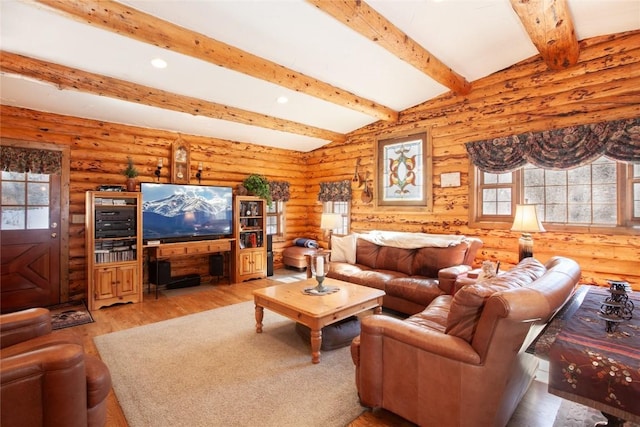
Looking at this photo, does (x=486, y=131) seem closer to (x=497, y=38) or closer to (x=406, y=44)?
(x=497, y=38)

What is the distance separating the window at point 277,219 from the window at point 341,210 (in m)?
0.94

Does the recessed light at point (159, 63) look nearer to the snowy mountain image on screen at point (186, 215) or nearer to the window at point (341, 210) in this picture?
the snowy mountain image on screen at point (186, 215)

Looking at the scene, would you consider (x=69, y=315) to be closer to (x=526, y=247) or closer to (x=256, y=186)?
(x=256, y=186)

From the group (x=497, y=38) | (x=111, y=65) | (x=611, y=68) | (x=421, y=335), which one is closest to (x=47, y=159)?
(x=111, y=65)

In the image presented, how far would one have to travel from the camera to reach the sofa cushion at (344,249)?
16.1ft

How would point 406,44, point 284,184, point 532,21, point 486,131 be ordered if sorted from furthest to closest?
point 284,184 < point 486,131 < point 406,44 < point 532,21

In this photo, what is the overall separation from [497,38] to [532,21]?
0.73 meters

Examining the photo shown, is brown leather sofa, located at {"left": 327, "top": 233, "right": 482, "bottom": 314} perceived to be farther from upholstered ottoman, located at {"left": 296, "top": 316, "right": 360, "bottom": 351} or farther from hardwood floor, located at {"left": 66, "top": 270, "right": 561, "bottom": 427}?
A: hardwood floor, located at {"left": 66, "top": 270, "right": 561, "bottom": 427}

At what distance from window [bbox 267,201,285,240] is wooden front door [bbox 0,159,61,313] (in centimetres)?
356

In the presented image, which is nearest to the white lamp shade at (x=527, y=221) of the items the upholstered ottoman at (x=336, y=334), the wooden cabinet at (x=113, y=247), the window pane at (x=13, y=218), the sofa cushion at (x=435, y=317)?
the sofa cushion at (x=435, y=317)

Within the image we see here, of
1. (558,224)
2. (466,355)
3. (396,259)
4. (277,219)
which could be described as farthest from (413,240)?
(277,219)

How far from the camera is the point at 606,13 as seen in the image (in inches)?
121

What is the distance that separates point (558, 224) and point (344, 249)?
284 centimetres

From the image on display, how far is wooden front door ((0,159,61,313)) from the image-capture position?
13.0ft
